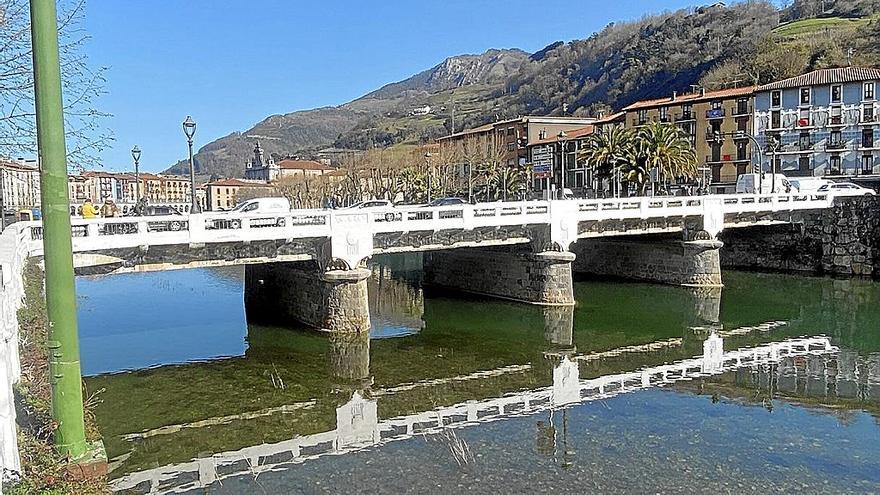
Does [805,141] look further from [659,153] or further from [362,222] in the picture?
[362,222]

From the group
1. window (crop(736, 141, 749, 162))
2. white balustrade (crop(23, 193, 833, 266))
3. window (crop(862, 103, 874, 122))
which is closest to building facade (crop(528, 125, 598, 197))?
window (crop(736, 141, 749, 162))

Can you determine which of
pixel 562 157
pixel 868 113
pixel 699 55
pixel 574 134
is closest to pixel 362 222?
pixel 562 157

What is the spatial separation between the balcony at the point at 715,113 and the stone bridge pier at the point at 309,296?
5700 cm

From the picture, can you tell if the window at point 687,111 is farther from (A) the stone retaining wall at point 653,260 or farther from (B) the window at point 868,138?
(A) the stone retaining wall at point 653,260

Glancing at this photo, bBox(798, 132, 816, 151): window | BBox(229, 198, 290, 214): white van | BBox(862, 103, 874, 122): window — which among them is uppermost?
BBox(862, 103, 874, 122): window

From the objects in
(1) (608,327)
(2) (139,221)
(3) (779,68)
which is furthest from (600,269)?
(3) (779,68)

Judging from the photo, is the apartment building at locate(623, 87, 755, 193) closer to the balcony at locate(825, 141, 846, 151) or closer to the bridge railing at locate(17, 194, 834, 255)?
the balcony at locate(825, 141, 846, 151)

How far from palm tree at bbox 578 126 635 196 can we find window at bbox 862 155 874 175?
2493 centimetres

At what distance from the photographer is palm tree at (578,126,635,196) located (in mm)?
50719

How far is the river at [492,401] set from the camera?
1323 cm

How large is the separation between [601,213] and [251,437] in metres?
20.7

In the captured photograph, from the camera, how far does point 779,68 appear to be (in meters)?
85.1

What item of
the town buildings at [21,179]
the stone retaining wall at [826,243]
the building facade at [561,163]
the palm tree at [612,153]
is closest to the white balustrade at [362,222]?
the town buildings at [21,179]

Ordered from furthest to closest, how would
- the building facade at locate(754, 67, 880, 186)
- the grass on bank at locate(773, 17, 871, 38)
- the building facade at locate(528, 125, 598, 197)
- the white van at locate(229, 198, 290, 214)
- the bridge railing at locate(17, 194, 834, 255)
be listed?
the grass on bank at locate(773, 17, 871, 38) < the building facade at locate(528, 125, 598, 197) < the building facade at locate(754, 67, 880, 186) < the white van at locate(229, 198, 290, 214) < the bridge railing at locate(17, 194, 834, 255)
